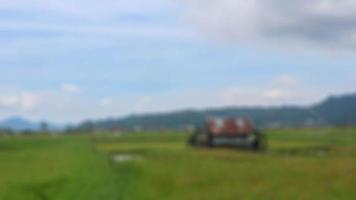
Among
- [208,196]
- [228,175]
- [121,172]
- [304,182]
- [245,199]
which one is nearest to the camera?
[245,199]

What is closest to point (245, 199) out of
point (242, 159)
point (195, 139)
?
point (242, 159)

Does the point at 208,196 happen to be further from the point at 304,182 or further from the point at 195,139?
the point at 195,139

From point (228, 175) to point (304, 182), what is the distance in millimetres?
4851

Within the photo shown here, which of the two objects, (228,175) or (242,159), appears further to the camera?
(242,159)

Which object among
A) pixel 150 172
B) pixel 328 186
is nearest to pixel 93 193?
pixel 328 186

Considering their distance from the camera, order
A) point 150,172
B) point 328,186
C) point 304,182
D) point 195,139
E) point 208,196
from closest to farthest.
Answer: point 208,196 → point 328,186 → point 304,182 → point 150,172 → point 195,139

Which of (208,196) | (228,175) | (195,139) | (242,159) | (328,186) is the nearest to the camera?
(208,196)

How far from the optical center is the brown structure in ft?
217

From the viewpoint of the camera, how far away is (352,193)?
23.1 m

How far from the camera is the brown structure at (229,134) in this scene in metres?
66.0

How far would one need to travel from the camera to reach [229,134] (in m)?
67.1

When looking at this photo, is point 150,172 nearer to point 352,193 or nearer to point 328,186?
point 328,186

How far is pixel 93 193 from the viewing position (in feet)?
77.9

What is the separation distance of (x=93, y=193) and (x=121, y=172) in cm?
1365
